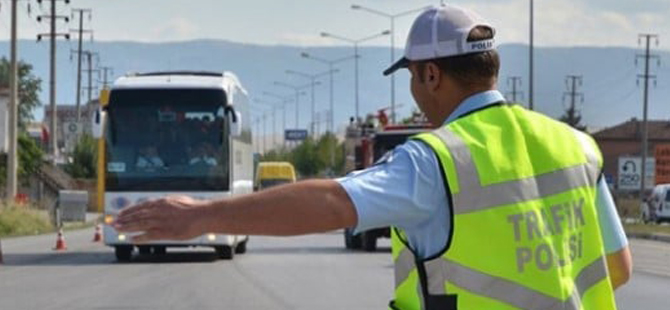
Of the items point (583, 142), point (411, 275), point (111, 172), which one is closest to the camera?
point (411, 275)

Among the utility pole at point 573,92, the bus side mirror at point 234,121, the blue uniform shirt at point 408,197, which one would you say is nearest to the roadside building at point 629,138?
the utility pole at point 573,92

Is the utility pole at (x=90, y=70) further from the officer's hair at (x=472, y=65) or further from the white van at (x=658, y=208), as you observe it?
the officer's hair at (x=472, y=65)

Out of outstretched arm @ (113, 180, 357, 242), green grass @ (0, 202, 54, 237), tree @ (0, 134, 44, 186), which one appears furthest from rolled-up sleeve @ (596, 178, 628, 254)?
tree @ (0, 134, 44, 186)

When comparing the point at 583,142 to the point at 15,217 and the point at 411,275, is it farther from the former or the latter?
the point at 15,217

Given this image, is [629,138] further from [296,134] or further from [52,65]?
[296,134]

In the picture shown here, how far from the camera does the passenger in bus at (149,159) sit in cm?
2902

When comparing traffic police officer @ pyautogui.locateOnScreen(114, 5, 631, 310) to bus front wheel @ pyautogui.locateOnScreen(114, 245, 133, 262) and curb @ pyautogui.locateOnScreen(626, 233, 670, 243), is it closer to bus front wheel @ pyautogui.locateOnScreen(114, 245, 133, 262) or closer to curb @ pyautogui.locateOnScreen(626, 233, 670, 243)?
bus front wheel @ pyautogui.locateOnScreen(114, 245, 133, 262)

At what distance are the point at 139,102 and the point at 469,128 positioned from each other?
25.3 meters

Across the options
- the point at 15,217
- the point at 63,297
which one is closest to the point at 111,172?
the point at 63,297

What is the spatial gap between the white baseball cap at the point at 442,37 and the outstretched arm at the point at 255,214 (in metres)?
0.58

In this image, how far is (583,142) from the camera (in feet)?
14.5

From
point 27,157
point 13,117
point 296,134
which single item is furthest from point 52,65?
point 296,134

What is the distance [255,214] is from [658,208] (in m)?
68.0

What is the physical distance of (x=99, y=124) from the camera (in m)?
28.6
